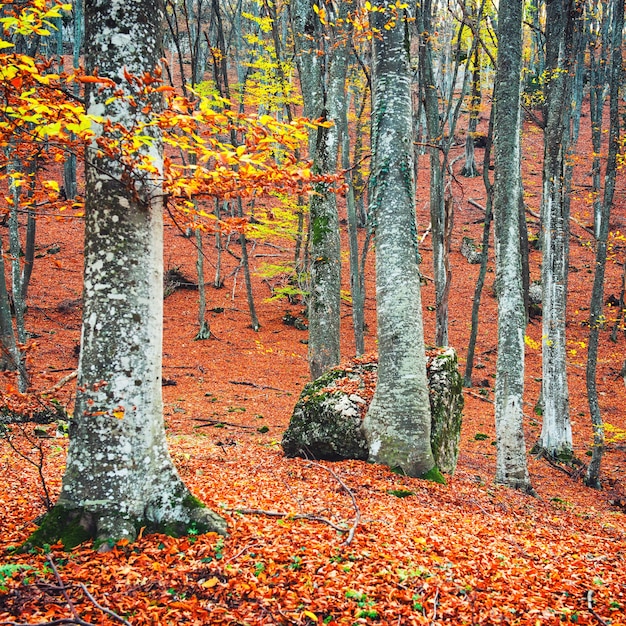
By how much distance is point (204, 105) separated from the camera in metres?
2.58

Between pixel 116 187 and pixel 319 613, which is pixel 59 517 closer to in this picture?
pixel 319 613

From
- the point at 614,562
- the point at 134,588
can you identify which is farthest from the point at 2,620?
the point at 614,562

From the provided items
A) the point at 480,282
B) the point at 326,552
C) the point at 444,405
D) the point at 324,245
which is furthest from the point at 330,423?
the point at 480,282

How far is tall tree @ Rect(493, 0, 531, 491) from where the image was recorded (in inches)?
275

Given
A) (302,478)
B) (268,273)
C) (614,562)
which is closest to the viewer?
(614,562)

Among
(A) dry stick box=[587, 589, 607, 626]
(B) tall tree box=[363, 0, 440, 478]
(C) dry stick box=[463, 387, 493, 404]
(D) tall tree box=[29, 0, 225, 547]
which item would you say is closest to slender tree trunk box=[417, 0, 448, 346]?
(C) dry stick box=[463, 387, 493, 404]

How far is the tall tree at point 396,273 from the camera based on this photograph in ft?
17.8

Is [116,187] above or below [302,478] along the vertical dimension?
above

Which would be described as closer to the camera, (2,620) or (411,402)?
(2,620)

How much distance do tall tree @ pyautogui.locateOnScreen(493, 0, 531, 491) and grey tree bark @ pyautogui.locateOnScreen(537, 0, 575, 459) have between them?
226cm

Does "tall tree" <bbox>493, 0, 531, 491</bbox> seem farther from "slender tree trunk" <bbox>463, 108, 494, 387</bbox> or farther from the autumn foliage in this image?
"slender tree trunk" <bbox>463, 108, 494, 387</bbox>

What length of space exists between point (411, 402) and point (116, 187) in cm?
381

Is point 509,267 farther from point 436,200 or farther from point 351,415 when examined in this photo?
point 436,200

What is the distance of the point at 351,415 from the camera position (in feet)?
19.7
